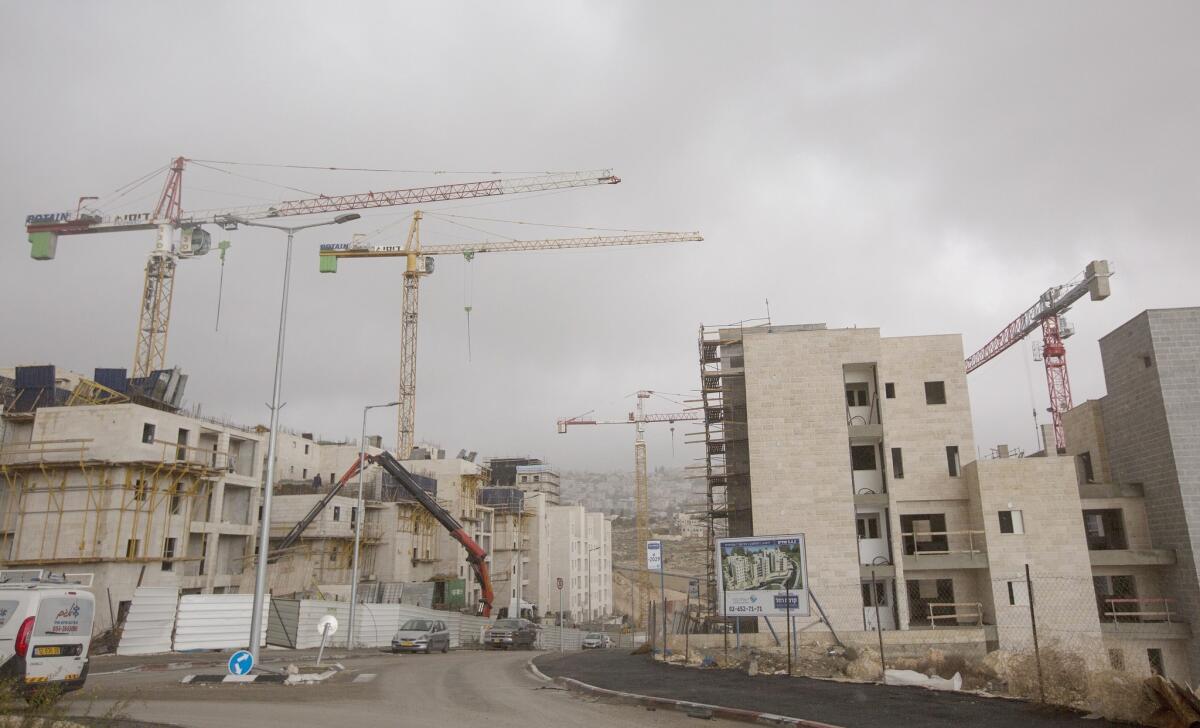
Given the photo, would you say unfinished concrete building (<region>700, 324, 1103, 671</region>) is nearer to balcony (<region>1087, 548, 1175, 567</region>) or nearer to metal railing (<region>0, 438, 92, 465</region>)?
balcony (<region>1087, 548, 1175, 567</region>)

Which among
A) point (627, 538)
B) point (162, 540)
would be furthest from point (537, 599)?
point (627, 538)

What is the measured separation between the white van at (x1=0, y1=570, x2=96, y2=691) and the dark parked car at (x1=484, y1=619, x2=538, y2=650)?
29823mm

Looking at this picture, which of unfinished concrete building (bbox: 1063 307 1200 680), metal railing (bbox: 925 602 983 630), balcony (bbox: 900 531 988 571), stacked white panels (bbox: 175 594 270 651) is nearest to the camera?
A: stacked white panels (bbox: 175 594 270 651)

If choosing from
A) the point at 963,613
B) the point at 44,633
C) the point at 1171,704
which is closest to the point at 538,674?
the point at 44,633

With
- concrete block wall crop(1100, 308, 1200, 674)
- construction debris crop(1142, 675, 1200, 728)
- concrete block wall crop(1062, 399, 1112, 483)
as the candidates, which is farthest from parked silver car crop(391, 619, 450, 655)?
concrete block wall crop(1100, 308, 1200, 674)

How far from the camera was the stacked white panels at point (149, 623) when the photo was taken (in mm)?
28766

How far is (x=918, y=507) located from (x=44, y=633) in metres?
34.0

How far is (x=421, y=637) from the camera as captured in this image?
32.7m

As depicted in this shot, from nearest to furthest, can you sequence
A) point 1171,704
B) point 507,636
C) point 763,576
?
point 1171,704 → point 763,576 → point 507,636

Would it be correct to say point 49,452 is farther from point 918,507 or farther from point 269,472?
point 918,507

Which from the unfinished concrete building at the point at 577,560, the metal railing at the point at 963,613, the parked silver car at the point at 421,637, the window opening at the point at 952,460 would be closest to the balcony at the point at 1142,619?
→ the metal railing at the point at 963,613

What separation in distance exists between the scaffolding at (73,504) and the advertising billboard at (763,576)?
3062cm

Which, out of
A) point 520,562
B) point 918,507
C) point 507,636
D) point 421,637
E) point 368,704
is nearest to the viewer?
point 368,704

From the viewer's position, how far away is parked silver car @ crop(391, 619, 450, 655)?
107 ft
